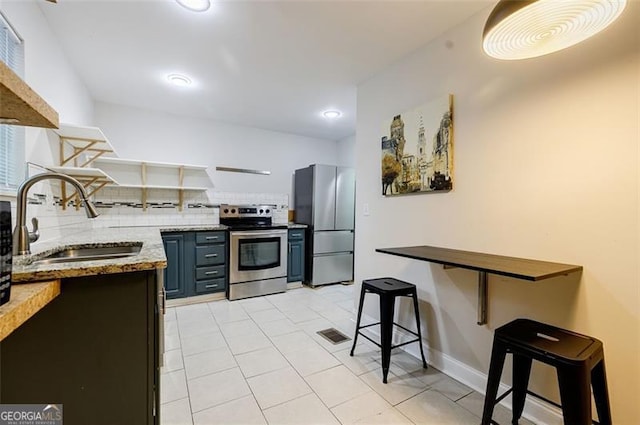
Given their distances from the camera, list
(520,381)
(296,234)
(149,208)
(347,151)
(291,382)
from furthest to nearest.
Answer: (347,151), (296,234), (149,208), (291,382), (520,381)

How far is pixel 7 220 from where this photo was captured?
765mm

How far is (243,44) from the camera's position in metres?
2.31

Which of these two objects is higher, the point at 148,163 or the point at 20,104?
the point at 148,163

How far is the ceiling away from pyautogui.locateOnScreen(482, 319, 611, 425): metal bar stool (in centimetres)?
188

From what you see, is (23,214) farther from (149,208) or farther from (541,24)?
(149,208)

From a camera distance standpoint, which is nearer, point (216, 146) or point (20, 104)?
point (20, 104)

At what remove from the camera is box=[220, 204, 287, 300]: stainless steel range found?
376 cm

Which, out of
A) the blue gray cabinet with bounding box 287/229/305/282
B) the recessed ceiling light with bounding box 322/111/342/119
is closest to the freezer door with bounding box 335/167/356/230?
the blue gray cabinet with bounding box 287/229/305/282

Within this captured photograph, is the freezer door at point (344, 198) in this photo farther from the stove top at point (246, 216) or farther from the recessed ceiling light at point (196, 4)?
the recessed ceiling light at point (196, 4)

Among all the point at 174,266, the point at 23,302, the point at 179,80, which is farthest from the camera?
the point at 174,266

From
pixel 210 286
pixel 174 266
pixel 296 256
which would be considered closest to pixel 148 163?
pixel 174 266

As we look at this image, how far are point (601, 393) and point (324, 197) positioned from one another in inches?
135

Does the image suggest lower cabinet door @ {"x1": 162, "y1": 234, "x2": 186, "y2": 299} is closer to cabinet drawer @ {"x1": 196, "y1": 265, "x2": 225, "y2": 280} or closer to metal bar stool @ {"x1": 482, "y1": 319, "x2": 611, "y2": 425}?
cabinet drawer @ {"x1": 196, "y1": 265, "x2": 225, "y2": 280}

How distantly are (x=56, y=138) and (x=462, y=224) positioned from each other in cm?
318
